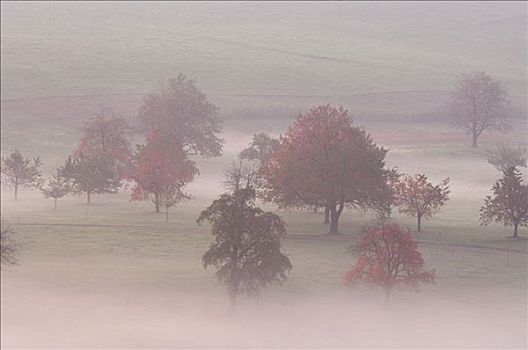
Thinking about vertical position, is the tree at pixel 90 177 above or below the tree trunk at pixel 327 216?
above

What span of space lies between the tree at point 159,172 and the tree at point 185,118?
81.0 ft

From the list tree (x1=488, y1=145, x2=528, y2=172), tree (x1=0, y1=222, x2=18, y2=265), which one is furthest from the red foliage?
tree (x1=488, y1=145, x2=528, y2=172)

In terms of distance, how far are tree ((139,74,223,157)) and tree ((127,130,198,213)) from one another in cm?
2469

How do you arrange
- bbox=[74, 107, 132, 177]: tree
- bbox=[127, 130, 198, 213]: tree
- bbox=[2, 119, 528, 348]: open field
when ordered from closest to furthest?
bbox=[2, 119, 528, 348]: open field, bbox=[127, 130, 198, 213]: tree, bbox=[74, 107, 132, 177]: tree

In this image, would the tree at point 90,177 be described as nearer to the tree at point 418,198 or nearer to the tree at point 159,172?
the tree at point 159,172

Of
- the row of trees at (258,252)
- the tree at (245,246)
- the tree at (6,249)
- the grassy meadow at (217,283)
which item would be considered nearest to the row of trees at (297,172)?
the grassy meadow at (217,283)

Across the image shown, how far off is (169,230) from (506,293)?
30.8 meters

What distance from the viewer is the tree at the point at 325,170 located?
90000 millimetres

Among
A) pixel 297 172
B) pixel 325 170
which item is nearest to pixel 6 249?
pixel 297 172

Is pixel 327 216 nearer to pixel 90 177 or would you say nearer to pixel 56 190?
pixel 90 177

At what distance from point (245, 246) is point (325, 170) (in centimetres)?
2780

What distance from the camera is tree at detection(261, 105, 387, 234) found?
90.0 meters

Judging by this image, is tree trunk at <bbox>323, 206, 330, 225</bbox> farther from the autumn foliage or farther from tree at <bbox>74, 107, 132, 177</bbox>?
the autumn foliage

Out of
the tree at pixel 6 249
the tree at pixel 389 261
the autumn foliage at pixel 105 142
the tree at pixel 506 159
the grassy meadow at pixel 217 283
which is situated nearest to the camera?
the tree at pixel 6 249
